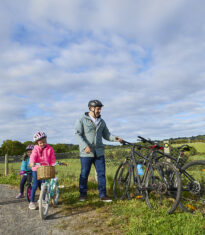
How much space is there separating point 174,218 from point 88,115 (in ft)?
9.76

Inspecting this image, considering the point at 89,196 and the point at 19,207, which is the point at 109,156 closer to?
the point at 89,196

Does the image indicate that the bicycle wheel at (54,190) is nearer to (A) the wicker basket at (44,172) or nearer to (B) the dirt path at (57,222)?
(B) the dirt path at (57,222)

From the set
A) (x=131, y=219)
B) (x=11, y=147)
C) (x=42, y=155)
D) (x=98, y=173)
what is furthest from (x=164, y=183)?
(x=11, y=147)

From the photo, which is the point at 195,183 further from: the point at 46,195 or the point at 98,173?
the point at 46,195

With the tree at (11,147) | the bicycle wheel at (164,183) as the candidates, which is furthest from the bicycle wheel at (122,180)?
the tree at (11,147)

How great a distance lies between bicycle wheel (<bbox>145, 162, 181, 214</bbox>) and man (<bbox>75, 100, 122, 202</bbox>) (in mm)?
1247

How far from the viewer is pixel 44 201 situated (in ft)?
15.1

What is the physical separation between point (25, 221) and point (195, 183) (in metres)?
3.24

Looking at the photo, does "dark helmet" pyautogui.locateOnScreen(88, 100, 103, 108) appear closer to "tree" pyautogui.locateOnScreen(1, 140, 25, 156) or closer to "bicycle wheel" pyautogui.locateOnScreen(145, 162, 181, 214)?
"bicycle wheel" pyautogui.locateOnScreen(145, 162, 181, 214)

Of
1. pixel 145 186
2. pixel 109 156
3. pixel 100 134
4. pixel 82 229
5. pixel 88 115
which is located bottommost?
pixel 82 229

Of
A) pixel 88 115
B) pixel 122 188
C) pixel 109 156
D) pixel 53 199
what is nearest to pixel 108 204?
pixel 122 188

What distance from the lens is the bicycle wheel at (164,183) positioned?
13.5ft

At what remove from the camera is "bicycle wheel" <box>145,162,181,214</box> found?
4.11 m

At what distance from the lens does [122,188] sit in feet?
18.6
